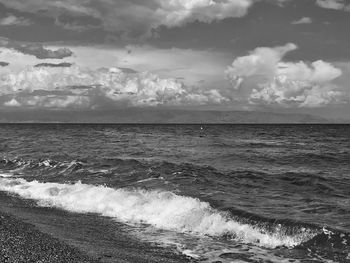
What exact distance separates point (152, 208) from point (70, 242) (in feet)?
22.1

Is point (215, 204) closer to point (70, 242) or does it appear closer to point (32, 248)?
point (70, 242)

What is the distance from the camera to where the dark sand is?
34.3ft

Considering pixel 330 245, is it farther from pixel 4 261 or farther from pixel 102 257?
pixel 4 261

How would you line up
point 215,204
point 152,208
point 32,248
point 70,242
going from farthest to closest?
1. point 152,208
2. point 215,204
3. point 70,242
4. point 32,248

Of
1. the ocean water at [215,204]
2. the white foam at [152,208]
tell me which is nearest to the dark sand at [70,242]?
the ocean water at [215,204]

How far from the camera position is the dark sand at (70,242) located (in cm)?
1047

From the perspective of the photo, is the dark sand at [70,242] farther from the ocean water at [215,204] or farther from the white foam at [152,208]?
the white foam at [152,208]

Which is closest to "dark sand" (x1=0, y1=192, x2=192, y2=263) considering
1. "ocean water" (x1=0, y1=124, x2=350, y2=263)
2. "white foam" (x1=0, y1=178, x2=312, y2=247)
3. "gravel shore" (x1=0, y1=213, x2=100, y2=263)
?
"gravel shore" (x1=0, y1=213, x2=100, y2=263)

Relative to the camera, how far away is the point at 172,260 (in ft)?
38.0

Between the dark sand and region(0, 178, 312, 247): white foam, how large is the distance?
1.75 meters

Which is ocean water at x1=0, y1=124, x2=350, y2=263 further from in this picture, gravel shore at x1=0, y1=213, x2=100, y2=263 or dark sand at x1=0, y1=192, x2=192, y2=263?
gravel shore at x1=0, y1=213, x2=100, y2=263

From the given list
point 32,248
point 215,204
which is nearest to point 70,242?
point 32,248

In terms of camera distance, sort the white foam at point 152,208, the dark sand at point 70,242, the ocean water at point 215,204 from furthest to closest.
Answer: the white foam at point 152,208
the ocean water at point 215,204
the dark sand at point 70,242

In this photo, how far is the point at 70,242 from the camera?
41.4 ft
